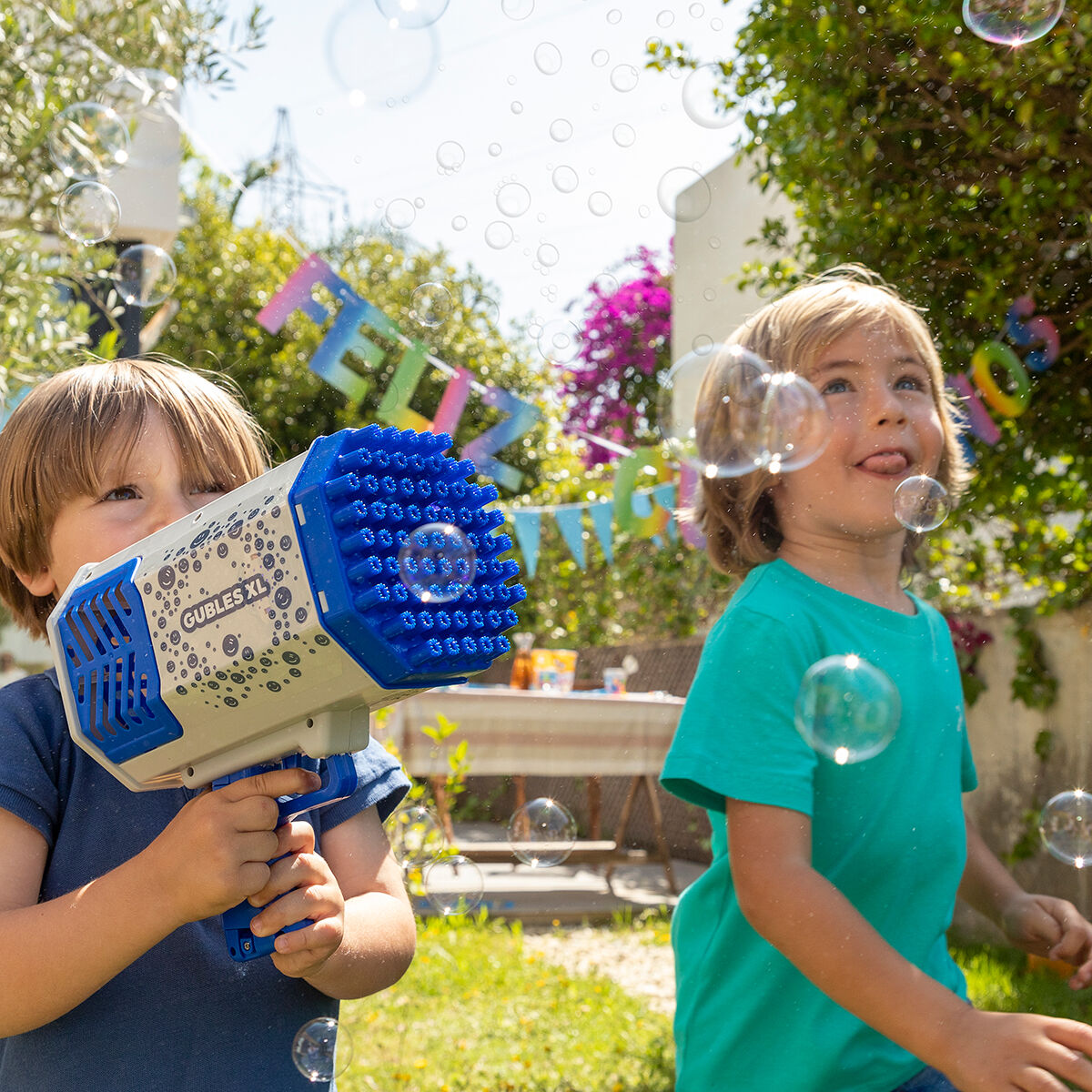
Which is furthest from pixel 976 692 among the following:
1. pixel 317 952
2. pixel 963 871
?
pixel 317 952

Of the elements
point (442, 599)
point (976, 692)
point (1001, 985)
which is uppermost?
point (442, 599)

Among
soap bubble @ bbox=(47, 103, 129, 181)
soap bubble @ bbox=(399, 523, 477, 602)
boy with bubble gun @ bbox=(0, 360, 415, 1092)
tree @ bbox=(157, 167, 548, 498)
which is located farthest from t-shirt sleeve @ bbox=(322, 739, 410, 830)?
tree @ bbox=(157, 167, 548, 498)

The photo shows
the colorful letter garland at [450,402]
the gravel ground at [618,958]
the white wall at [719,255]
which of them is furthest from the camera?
the white wall at [719,255]

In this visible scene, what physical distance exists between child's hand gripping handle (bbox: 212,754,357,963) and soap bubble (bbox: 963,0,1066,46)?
67.4 inches

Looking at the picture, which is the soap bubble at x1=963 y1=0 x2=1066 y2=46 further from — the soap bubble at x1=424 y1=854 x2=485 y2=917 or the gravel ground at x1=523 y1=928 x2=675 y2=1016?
the gravel ground at x1=523 y1=928 x2=675 y2=1016

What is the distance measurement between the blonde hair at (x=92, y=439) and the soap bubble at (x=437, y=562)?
0.44 metres

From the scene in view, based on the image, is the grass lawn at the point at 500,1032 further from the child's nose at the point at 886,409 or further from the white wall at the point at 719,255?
the white wall at the point at 719,255

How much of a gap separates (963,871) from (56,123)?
8.39 feet

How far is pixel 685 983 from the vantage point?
4.24 ft

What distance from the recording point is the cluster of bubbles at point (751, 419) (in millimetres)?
1390

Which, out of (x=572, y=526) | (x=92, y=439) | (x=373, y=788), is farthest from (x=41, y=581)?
(x=572, y=526)

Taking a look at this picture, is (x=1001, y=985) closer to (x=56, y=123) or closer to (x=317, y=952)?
(x=317, y=952)

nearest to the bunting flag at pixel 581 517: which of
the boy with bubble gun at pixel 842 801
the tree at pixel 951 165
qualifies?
the tree at pixel 951 165

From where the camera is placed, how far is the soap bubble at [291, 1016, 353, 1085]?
1159mm
